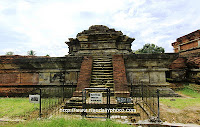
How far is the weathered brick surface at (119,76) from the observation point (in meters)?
5.01

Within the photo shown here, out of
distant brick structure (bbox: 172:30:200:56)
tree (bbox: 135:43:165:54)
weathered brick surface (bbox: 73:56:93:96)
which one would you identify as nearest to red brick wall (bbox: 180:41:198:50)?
distant brick structure (bbox: 172:30:200:56)

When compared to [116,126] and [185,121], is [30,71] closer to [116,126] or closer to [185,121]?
A: [116,126]

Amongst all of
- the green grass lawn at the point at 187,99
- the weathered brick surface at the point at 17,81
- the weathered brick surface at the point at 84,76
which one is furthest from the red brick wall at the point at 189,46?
the weathered brick surface at the point at 17,81

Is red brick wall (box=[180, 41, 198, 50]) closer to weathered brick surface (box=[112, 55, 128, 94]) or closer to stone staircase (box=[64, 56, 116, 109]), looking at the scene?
weathered brick surface (box=[112, 55, 128, 94])

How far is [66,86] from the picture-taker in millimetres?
6645

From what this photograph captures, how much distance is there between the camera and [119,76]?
5547mm

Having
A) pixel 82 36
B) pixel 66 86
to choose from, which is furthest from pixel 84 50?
pixel 66 86

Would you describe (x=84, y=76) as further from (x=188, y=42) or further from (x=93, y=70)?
(x=188, y=42)

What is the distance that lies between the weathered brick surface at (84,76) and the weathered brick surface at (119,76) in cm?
126

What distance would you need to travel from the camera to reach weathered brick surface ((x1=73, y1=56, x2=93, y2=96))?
5.19 metres

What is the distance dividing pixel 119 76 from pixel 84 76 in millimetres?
1692

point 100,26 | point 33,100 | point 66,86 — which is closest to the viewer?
point 33,100

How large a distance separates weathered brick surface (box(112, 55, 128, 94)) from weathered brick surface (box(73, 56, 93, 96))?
1.26 m

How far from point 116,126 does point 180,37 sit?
50.1ft
